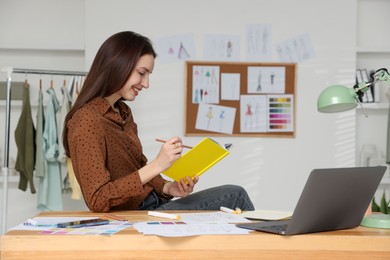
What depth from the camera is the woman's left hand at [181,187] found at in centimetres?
243

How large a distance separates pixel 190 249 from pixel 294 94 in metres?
3.02

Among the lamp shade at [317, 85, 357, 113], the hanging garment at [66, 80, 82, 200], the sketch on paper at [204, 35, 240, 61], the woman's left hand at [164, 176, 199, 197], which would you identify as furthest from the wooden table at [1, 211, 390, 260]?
the sketch on paper at [204, 35, 240, 61]

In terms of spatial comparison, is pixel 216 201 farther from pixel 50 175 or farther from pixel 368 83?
pixel 50 175

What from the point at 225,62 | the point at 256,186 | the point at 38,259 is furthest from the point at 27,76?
the point at 38,259

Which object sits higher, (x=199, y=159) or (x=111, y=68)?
(x=111, y=68)

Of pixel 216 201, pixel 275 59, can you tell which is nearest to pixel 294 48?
pixel 275 59

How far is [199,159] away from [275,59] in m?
2.28

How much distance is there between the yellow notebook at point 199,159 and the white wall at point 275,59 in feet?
6.31

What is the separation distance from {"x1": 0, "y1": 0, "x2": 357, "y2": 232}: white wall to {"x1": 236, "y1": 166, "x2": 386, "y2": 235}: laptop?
2.63 meters

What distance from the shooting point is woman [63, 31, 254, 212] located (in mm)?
2092

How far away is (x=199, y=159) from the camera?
2.24 m

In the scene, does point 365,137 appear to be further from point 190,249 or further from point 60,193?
point 190,249

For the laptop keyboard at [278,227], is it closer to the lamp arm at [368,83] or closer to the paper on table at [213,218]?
the paper on table at [213,218]

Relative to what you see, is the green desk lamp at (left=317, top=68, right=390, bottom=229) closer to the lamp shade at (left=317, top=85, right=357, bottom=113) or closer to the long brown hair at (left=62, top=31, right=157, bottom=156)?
the lamp shade at (left=317, top=85, right=357, bottom=113)
